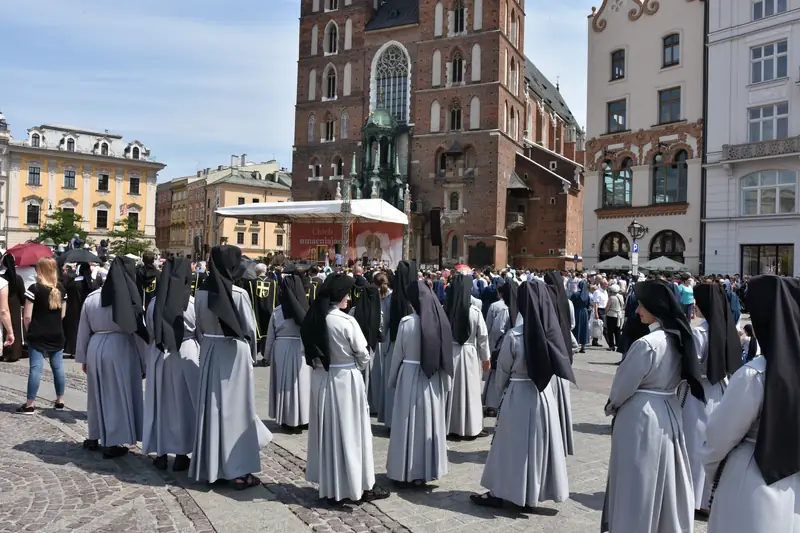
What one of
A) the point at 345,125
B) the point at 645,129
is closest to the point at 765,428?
the point at 645,129

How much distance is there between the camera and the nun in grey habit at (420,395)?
5.66m

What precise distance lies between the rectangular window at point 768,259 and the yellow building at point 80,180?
53657mm

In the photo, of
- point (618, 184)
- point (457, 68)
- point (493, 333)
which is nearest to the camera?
point (493, 333)

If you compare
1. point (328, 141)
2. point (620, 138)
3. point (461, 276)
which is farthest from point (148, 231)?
point (461, 276)

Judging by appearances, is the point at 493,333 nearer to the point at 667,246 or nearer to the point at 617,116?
the point at 667,246

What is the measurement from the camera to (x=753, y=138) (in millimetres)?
27141

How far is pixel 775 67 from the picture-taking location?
2625 centimetres

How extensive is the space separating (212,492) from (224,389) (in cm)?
88

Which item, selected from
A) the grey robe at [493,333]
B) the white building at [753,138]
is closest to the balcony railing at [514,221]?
the white building at [753,138]

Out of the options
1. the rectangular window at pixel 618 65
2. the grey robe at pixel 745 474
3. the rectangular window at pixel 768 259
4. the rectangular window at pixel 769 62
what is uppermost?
the rectangular window at pixel 618 65

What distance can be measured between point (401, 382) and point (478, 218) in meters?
39.1

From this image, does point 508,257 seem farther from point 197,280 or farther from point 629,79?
point 197,280

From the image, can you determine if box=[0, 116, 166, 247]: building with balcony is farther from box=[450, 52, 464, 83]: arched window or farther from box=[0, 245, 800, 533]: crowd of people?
box=[0, 245, 800, 533]: crowd of people

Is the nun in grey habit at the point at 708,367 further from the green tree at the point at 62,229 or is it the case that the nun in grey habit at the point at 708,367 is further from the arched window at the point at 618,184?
the green tree at the point at 62,229
